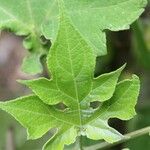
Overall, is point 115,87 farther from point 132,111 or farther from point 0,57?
point 0,57

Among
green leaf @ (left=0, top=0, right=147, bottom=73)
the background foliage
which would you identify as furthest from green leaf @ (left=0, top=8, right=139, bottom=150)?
the background foliage

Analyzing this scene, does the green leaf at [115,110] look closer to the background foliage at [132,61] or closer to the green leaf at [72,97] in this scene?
the green leaf at [72,97]

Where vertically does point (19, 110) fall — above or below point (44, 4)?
below

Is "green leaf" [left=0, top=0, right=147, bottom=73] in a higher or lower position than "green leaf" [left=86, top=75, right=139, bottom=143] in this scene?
higher

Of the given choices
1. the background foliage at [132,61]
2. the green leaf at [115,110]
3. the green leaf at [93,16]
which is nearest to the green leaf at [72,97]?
the green leaf at [115,110]

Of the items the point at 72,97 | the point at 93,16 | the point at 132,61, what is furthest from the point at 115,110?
the point at 132,61

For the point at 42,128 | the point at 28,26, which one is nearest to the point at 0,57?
the point at 28,26

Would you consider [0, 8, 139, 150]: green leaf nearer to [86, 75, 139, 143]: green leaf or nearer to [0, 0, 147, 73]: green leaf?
[86, 75, 139, 143]: green leaf

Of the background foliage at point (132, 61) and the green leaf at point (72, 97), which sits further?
the background foliage at point (132, 61)
